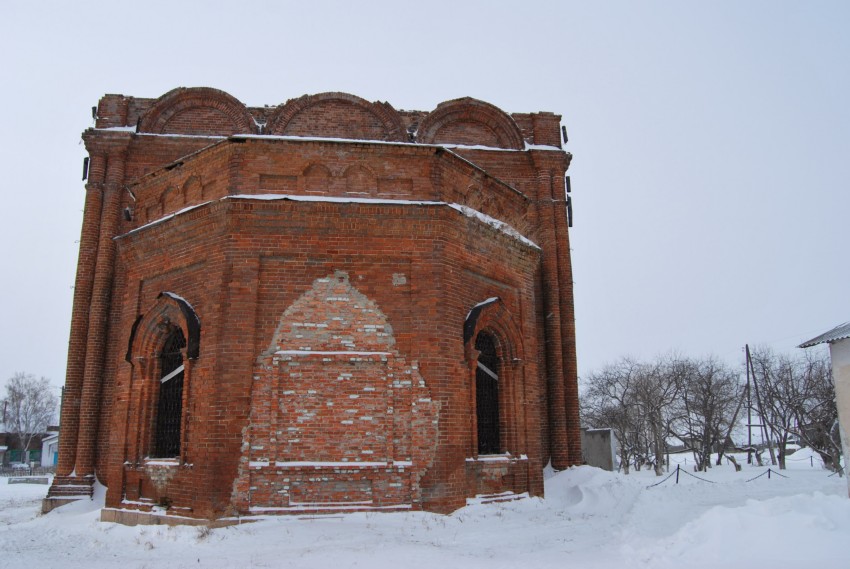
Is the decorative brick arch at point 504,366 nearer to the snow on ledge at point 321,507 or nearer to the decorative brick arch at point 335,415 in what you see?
the decorative brick arch at point 335,415

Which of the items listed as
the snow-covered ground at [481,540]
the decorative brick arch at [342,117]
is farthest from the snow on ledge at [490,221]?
the decorative brick arch at [342,117]

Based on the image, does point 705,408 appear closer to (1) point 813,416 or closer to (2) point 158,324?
(1) point 813,416

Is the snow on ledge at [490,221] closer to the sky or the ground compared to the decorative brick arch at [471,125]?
closer to the ground

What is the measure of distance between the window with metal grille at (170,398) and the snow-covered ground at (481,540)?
128 cm

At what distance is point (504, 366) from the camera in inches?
418

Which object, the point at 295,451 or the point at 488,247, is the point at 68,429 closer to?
the point at 295,451

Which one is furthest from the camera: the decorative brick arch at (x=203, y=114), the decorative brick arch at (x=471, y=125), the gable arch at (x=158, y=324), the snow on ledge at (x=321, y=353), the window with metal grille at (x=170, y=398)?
the decorative brick arch at (x=471, y=125)

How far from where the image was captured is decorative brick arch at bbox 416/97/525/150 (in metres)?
15.4

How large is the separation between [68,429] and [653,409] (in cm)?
2826

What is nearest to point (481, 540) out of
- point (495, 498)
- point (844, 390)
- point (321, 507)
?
point (495, 498)

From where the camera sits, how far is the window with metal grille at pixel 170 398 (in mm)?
9688

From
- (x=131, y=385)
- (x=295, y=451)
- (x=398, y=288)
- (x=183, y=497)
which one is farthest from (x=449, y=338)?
(x=131, y=385)

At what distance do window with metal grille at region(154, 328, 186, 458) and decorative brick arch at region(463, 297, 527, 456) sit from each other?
4476mm

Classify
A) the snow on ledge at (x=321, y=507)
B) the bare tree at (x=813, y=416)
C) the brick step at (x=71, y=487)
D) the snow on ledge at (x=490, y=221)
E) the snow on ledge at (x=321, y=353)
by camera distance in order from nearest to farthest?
the snow on ledge at (x=321, y=507) < the snow on ledge at (x=321, y=353) < the snow on ledge at (x=490, y=221) < the brick step at (x=71, y=487) < the bare tree at (x=813, y=416)
